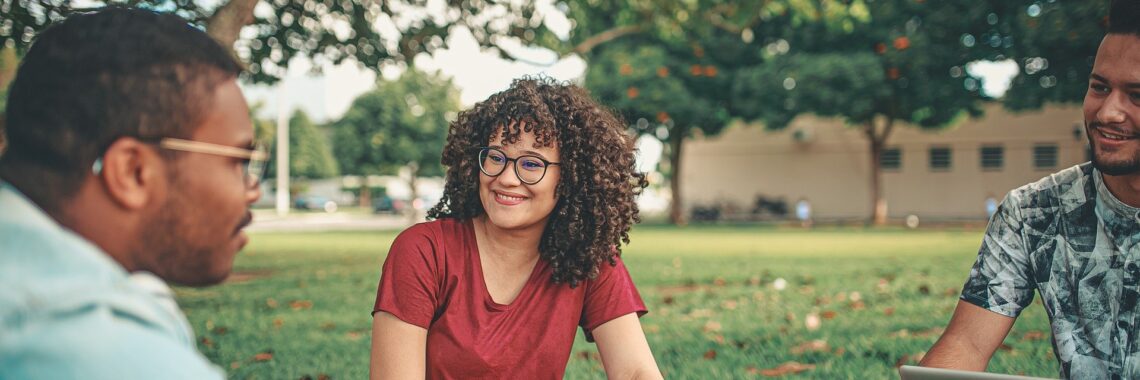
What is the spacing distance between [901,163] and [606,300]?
1356 inches

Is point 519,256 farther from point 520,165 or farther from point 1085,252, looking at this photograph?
point 1085,252

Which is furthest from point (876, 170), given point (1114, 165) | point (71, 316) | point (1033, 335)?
point (71, 316)

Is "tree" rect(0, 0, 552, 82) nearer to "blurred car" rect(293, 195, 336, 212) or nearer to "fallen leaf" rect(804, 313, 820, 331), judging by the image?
"fallen leaf" rect(804, 313, 820, 331)

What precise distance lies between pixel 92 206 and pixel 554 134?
1650 millimetres

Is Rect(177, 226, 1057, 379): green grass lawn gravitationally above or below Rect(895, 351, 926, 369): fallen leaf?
below

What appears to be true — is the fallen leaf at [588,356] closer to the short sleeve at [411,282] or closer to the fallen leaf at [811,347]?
the fallen leaf at [811,347]

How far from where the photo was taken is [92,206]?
122 centimetres

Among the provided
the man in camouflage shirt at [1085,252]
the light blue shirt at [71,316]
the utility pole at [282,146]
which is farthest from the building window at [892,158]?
the light blue shirt at [71,316]

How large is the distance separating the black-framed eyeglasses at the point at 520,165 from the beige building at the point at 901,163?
3035 cm

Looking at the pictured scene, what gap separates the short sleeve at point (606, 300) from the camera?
2.77m

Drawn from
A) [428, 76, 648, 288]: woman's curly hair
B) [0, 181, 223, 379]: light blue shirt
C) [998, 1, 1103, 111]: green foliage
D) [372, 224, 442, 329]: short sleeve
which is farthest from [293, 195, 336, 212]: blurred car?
[0, 181, 223, 379]: light blue shirt

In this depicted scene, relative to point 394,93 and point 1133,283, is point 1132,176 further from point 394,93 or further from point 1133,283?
point 394,93

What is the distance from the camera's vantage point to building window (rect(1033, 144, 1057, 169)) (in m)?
33.2

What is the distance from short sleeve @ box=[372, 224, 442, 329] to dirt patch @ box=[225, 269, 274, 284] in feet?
27.7
